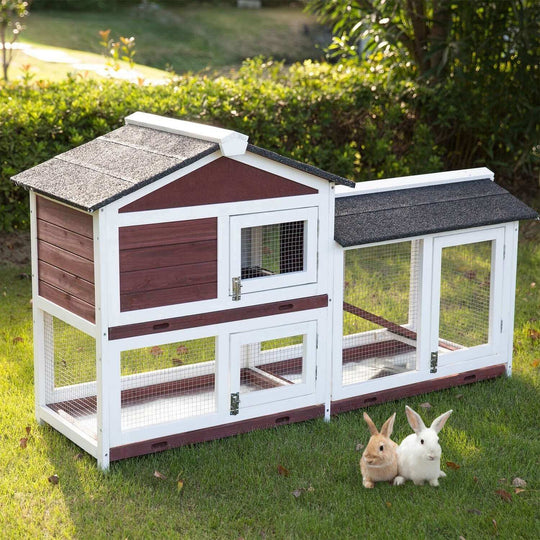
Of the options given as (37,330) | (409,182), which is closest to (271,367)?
(409,182)

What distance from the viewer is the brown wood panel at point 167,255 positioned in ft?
17.1

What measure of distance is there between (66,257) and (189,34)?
16523 millimetres

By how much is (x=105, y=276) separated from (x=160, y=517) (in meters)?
1.24

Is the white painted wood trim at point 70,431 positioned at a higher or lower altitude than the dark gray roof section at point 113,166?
lower

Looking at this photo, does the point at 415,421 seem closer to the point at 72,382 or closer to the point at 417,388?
the point at 417,388

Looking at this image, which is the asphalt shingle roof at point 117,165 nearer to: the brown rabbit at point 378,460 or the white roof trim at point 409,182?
the white roof trim at point 409,182

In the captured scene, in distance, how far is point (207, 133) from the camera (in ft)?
17.6

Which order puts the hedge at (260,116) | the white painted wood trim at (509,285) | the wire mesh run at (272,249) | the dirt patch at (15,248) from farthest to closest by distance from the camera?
the dirt patch at (15,248) < the hedge at (260,116) < the white painted wood trim at (509,285) < the wire mesh run at (272,249)

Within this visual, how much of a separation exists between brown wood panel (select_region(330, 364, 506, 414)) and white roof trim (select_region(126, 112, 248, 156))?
177 cm

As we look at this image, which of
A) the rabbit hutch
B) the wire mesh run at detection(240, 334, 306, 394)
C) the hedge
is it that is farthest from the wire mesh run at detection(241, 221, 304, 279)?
the hedge

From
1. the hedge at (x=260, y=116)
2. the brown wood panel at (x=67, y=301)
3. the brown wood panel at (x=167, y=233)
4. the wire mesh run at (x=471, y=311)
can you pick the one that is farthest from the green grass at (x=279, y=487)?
the hedge at (x=260, y=116)

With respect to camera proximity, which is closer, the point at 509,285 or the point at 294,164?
the point at 294,164

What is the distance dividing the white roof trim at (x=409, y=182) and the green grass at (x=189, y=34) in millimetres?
11415

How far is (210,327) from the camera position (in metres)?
5.52
